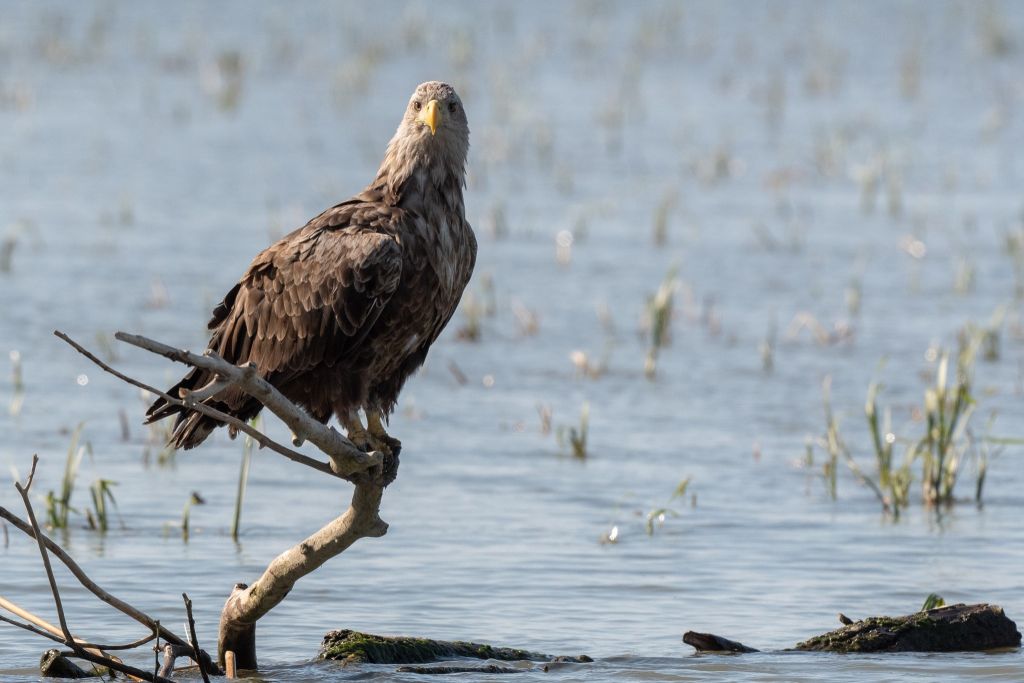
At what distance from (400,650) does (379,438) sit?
2.08 ft

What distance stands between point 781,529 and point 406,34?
14.1 metres

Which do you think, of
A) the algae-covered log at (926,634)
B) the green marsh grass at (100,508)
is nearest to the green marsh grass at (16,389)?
the green marsh grass at (100,508)

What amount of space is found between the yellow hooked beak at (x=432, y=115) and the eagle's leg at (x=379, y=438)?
Answer: 0.87 metres

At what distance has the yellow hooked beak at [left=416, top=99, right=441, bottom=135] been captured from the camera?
554 cm

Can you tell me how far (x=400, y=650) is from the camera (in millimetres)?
5480

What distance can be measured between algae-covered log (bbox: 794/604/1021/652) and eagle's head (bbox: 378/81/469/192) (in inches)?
71.5

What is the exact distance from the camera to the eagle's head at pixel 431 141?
5543 mm

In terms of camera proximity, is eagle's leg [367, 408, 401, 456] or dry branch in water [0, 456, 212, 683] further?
eagle's leg [367, 408, 401, 456]

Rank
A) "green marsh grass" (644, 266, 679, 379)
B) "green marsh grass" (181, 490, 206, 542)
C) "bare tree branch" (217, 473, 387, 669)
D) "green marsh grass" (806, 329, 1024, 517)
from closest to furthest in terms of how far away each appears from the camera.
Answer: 1. "bare tree branch" (217, 473, 387, 669)
2. "green marsh grass" (181, 490, 206, 542)
3. "green marsh grass" (806, 329, 1024, 517)
4. "green marsh grass" (644, 266, 679, 379)

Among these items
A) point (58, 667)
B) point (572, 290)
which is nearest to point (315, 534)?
point (58, 667)

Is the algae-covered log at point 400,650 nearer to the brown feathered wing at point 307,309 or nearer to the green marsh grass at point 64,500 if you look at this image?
the brown feathered wing at point 307,309

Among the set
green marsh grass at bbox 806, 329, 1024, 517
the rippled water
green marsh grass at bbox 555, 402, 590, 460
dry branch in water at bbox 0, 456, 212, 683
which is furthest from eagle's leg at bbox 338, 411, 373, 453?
green marsh grass at bbox 555, 402, 590, 460

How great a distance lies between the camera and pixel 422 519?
7.30m

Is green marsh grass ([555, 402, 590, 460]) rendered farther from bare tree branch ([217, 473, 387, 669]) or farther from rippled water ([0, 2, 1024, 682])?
bare tree branch ([217, 473, 387, 669])
